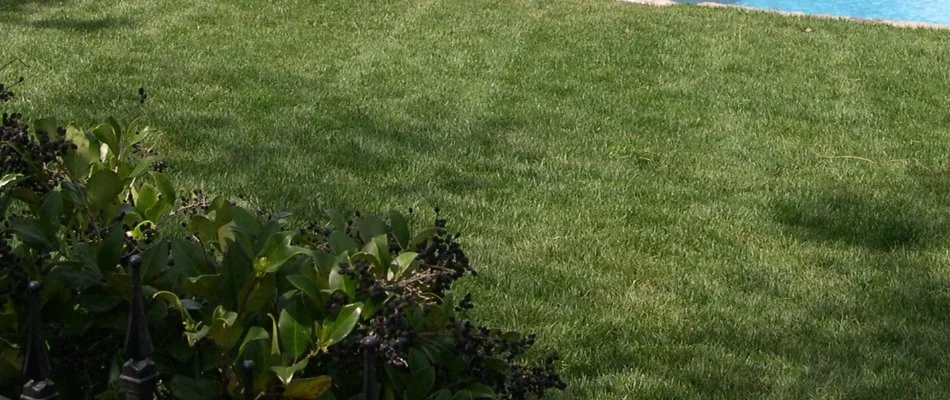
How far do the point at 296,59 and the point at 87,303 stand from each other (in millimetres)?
6303

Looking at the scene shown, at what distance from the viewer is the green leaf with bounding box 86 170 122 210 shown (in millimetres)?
2396

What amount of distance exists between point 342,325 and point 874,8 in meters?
16.7

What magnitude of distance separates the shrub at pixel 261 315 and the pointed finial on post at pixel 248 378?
2cm

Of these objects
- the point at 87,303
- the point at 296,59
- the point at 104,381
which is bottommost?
the point at 296,59

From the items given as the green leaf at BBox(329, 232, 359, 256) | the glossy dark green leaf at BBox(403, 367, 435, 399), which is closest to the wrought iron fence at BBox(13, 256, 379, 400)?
the glossy dark green leaf at BBox(403, 367, 435, 399)

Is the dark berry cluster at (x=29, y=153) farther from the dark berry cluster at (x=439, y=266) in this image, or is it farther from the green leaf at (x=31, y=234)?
the dark berry cluster at (x=439, y=266)

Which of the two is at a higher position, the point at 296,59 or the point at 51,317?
the point at 51,317

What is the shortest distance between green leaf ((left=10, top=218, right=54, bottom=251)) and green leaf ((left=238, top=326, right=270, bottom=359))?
486 millimetres

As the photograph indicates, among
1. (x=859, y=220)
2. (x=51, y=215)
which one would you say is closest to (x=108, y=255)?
(x=51, y=215)

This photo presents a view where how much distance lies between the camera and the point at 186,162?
5965mm

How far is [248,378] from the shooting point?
1774 millimetres

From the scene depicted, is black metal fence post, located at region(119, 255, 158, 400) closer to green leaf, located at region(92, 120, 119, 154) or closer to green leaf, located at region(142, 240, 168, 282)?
green leaf, located at region(142, 240, 168, 282)

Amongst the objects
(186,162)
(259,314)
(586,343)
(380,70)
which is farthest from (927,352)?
(380,70)

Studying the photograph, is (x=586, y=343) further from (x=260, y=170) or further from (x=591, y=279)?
(x=260, y=170)
